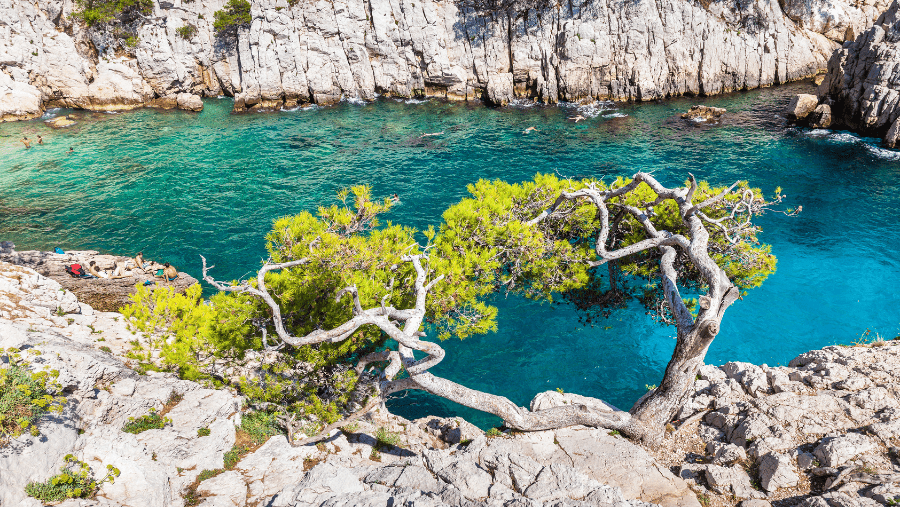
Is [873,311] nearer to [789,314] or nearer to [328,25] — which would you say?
[789,314]

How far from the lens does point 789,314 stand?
2698 cm

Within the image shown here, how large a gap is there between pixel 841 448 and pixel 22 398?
20.6m

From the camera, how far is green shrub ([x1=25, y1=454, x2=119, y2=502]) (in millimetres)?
10352

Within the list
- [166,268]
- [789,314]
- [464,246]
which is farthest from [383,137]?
[789,314]

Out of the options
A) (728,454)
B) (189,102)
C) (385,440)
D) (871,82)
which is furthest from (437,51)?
(728,454)

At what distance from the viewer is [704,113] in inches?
2217

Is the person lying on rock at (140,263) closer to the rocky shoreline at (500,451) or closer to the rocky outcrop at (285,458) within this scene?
the rocky shoreline at (500,451)

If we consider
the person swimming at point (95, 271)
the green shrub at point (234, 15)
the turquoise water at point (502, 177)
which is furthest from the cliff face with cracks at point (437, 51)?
the person swimming at point (95, 271)

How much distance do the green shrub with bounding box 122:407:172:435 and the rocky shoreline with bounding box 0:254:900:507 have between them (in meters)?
0.23

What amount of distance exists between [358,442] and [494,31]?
6333cm

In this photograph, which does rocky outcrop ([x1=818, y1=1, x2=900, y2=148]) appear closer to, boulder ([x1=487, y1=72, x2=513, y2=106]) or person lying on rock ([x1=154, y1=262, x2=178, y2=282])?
boulder ([x1=487, y1=72, x2=513, y2=106])

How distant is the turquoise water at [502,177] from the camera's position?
82.7 feet

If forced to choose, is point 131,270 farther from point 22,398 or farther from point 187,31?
point 187,31

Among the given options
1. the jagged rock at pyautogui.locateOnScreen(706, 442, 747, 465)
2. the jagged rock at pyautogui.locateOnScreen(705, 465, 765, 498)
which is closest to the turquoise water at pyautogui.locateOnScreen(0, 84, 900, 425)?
the jagged rock at pyautogui.locateOnScreen(706, 442, 747, 465)
